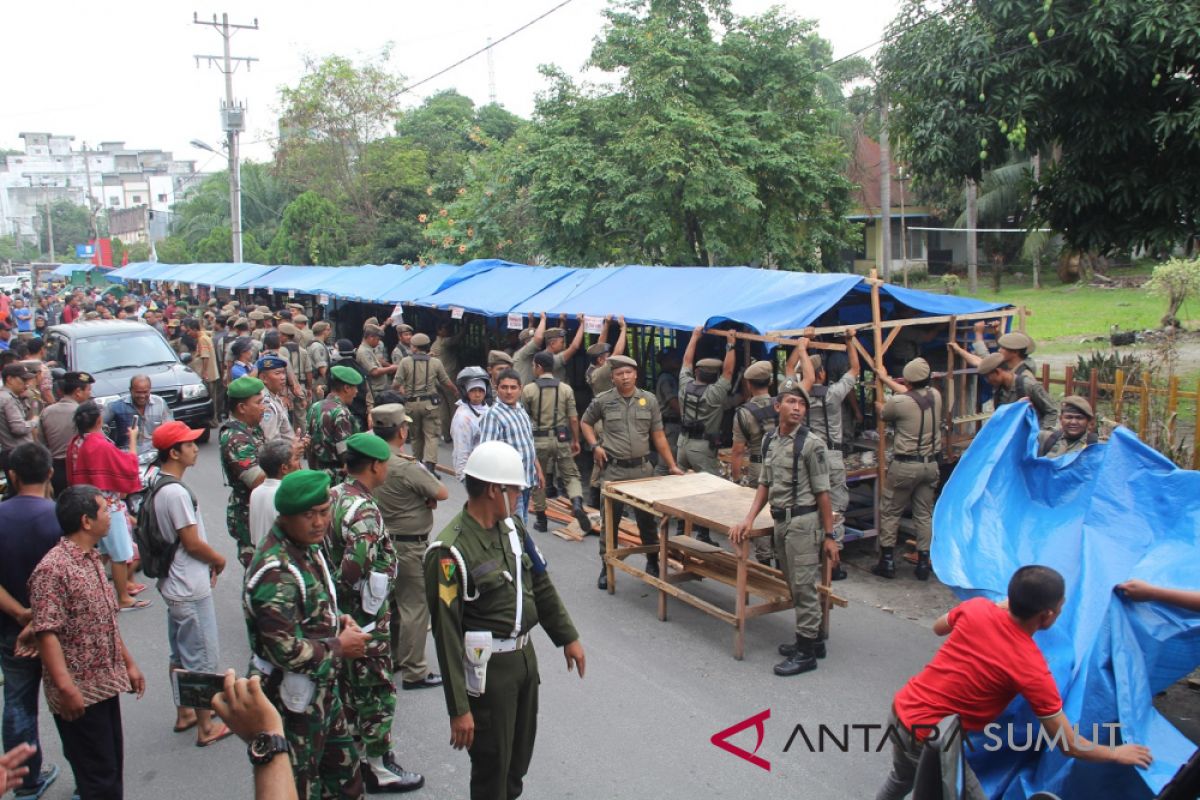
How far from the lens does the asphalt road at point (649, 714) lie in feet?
16.0

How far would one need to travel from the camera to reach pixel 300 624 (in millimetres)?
3691

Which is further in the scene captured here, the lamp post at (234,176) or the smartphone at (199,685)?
the lamp post at (234,176)

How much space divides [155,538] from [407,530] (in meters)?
1.41

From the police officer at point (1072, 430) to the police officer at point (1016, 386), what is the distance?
1.05 metres

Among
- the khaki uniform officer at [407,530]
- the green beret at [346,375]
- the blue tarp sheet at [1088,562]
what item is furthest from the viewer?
the green beret at [346,375]

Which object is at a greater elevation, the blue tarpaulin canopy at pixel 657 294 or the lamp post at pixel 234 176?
the lamp post at pixel 234 176

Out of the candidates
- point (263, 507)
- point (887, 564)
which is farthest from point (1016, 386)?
point (263, 507)

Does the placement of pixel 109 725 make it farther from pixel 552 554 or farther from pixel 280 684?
pixel 552 554

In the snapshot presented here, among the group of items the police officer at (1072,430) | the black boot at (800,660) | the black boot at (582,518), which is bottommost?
the black boot at (800,660)

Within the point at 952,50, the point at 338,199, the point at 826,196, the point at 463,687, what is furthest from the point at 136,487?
the point at 338,199

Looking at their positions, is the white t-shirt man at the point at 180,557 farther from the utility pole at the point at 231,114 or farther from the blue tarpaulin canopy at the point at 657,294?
the utility pole at the point at 231,114

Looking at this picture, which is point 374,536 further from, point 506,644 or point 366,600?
point 506,644

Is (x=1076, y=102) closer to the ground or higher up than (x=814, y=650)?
higher up

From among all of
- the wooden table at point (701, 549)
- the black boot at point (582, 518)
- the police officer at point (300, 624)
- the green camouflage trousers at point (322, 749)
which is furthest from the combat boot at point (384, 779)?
the black boot at point (582, 518)
